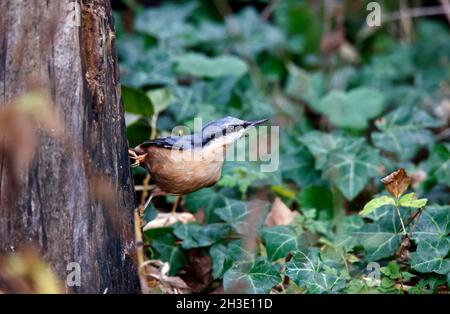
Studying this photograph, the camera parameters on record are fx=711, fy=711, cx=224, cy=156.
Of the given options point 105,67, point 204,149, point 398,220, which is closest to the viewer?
point 105,67

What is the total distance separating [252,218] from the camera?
125 inches

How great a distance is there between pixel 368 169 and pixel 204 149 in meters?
1.27

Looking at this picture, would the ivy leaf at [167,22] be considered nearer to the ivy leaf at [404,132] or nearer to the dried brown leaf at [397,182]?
the ivy leaf at [404,132]

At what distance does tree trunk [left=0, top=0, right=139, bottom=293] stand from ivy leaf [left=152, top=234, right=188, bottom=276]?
0.82 metres

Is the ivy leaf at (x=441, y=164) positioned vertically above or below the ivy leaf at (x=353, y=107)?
below

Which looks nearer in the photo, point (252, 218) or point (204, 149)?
point (204, 149)

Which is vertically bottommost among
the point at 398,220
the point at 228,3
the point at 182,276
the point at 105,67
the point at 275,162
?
the point at 182,276

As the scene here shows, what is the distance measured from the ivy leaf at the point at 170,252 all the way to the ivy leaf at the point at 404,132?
1340 mm

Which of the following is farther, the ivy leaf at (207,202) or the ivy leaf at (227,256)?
the ivy leaf at (207,202)

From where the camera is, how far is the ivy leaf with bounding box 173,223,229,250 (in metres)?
3.12

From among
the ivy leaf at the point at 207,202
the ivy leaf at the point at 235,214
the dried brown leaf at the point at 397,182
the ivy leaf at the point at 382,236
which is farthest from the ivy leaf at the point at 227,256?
the dried brown leaf at the point at 397,182

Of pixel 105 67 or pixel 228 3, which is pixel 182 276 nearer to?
pixel 105 67

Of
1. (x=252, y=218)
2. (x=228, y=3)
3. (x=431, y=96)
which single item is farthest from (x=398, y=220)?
(x=228, y=3)

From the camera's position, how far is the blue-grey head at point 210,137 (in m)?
2.67
